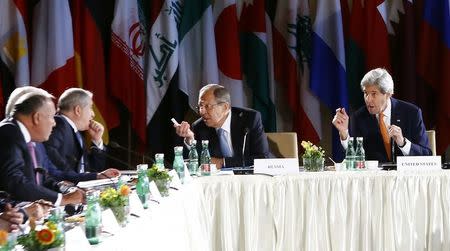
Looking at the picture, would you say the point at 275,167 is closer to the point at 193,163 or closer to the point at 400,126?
the point at 193,163

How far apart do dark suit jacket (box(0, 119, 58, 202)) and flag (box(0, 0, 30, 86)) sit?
98.8 inches

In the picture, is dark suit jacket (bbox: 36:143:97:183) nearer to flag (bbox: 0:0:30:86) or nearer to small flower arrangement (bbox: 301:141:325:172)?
small flower arrangement (bbox: 301:141:325:172)

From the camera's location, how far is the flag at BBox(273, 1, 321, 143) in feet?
21.2

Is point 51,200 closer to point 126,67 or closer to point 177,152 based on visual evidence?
point 177,152

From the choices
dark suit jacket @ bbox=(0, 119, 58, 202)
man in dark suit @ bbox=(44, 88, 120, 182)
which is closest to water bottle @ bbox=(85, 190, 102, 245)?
dark suit jacket @ bbox=(0, 119, 58, 202)

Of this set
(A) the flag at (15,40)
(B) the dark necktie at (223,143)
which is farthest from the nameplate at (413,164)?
(A) the flag at (15,40)

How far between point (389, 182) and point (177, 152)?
1.15 meters

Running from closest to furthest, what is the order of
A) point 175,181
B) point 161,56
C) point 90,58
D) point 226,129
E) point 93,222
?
point 93,222
point 175,181
point 226,129
point 90,58
point 161,56

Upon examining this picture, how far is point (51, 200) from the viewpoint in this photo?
10.9 ft

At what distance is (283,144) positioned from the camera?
5094 mm

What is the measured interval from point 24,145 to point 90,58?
2779 mm

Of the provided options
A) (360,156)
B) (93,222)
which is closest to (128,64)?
(360,156)

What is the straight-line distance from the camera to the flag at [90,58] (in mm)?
6164

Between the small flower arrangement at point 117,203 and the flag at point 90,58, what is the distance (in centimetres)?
364
